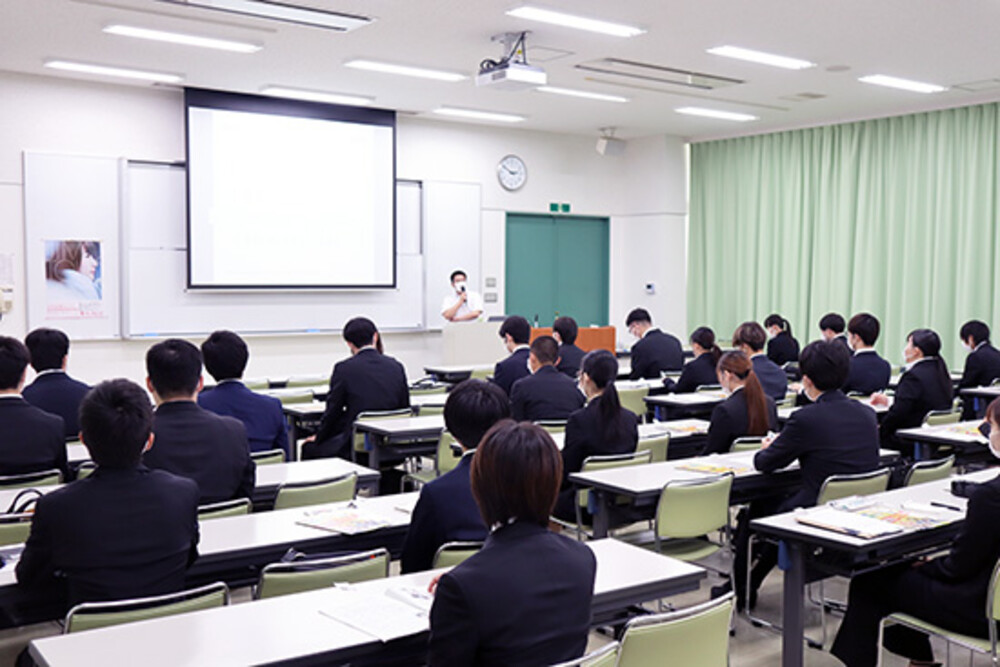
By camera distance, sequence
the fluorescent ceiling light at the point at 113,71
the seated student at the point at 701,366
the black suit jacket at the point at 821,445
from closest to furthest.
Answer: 1. the black suit jacket at the point at 821,445
2. the seated student at the point at 701,366
3. the fluorescent ceiling light at the point at 113,71

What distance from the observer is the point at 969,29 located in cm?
711

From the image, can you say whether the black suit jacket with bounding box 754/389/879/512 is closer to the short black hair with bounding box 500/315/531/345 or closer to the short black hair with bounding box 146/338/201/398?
the short black hair with bounding box 146/338/201/398

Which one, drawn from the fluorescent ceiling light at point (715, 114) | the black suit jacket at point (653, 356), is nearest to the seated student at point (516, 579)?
the black suit jacket at point (653, 356)

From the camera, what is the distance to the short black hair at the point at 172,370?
352 cm

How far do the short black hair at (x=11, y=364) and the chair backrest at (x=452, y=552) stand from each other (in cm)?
231

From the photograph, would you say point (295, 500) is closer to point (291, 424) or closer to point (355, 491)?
point (355, 491)

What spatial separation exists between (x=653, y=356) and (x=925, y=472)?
4432mm

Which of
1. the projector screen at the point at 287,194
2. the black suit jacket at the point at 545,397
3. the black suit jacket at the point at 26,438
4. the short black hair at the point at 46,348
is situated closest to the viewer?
the black suit jacket at the point at 26,438

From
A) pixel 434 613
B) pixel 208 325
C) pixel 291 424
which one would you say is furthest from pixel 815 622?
pixel 208 325

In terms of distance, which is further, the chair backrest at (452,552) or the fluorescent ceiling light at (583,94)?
the fluorescent ceiling light at (583,94)

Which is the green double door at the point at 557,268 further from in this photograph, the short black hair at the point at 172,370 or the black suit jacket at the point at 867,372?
the short black hair at the point at 172,370

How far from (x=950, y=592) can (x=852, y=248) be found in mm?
8692

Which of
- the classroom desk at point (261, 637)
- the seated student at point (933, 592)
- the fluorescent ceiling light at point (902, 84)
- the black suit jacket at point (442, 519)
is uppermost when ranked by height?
the fluorescent ceiling light at point (902, 84)

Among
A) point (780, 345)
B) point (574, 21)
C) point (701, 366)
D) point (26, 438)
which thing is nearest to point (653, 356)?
point (701, 366)
